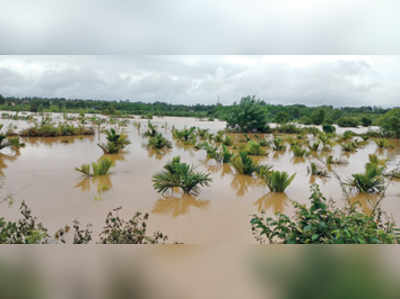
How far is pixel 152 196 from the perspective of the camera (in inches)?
128

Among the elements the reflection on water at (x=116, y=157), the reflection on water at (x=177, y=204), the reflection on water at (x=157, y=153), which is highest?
the reflection on water at (x=157, y=153)

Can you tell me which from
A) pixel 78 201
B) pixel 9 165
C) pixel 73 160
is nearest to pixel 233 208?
pixel 78 201

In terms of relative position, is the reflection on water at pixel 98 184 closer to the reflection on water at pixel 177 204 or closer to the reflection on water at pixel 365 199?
the reflection on water at pixel 177 204

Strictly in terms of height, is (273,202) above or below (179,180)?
below

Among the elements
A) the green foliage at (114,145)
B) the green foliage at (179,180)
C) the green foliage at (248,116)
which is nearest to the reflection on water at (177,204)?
the green foliage at (179,180)

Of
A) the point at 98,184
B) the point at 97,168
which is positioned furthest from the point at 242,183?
the point at 97,168

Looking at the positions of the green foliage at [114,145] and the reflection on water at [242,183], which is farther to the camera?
the green foliage at [114,145]

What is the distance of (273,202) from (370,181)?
143 cm

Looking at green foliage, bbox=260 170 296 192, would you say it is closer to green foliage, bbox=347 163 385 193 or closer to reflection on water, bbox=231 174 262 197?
reflection on water, bbox=231 174 262 197

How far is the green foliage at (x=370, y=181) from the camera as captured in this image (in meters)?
3.54

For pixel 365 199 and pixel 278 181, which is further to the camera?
pixel 278 181

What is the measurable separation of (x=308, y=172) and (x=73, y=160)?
4379mm

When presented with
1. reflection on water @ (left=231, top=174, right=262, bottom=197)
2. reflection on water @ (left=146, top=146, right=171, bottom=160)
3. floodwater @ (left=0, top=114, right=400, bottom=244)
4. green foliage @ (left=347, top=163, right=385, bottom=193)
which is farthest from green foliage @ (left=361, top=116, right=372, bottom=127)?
reflection on water @ (left=231, top=174, right=262, bottom=197)

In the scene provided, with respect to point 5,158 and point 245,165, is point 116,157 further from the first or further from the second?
point 245,165
